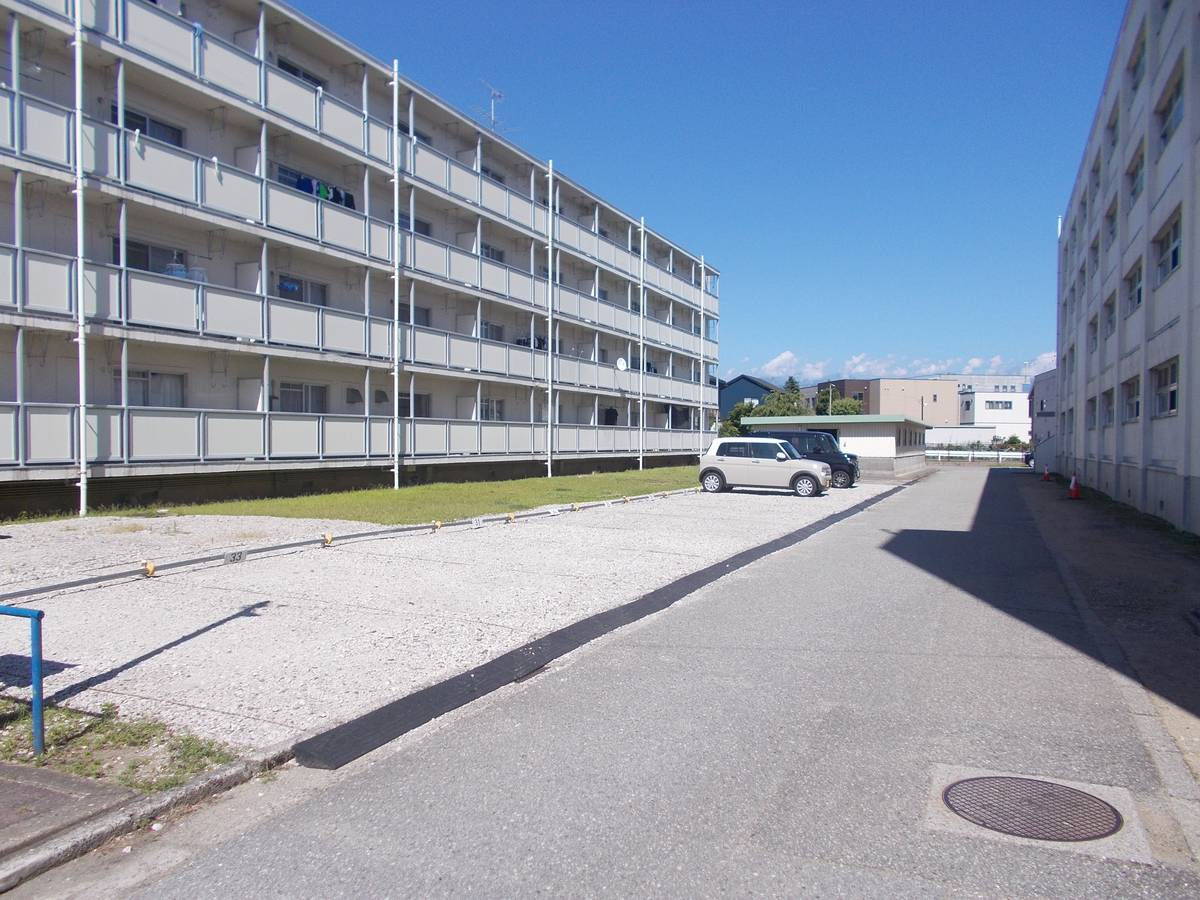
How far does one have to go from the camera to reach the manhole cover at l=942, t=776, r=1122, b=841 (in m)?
4.02

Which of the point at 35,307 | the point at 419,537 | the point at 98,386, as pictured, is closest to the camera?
the point at 419,537

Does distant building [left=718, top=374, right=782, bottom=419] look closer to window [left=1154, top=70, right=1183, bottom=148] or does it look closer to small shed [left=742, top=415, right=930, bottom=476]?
small shed [left=742, top=415, right=930, bottom=476]

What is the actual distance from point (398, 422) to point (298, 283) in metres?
4.55

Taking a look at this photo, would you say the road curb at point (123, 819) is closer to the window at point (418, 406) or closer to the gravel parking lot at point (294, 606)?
the gravel parking lot at point (294, 606)

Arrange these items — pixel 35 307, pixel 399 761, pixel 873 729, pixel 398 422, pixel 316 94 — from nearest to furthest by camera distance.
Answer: pixel 399 761 → pixel 873 729 → pixel 35 307 → pixel 316 94 → pixel 398 422

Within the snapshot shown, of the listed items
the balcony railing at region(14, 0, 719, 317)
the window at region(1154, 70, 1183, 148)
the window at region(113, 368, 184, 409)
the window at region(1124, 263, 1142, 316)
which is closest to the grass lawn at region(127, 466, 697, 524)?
the window at region(113, 368, 184, 409)

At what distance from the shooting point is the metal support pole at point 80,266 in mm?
16406

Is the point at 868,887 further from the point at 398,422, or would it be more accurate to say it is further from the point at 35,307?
the point at 398,422

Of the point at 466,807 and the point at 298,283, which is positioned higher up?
the point at 298,283

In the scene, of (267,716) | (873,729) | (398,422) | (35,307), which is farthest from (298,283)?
(873,729)

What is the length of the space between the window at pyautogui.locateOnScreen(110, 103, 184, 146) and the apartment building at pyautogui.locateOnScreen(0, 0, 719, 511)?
0.05m

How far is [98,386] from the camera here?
59.2 feet

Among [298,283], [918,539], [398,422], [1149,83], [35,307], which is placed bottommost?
[918,539]

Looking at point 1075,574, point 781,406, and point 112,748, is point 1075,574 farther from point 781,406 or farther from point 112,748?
point 781,406
